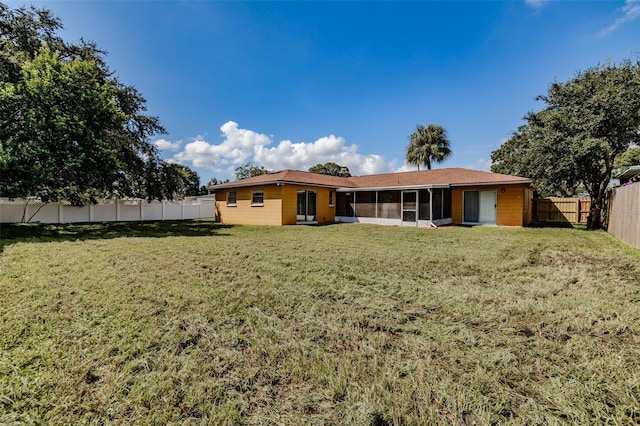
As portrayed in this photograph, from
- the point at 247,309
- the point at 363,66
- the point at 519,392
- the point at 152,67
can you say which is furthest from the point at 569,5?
the point at 152,67

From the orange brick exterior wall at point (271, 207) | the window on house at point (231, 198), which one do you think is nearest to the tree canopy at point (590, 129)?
the orange brick exterior wall at point (271, 207)

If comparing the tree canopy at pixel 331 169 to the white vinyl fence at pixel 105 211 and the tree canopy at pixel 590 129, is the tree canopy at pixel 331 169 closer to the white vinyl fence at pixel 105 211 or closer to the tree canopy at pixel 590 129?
the white vinyl fence at pixel 105 211

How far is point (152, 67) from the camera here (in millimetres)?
12703

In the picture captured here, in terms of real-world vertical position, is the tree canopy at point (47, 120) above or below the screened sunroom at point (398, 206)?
above

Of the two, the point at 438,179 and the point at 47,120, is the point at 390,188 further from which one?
the point at 47,120

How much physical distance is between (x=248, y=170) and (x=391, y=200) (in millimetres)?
29136

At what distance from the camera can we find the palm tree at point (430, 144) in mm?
23359

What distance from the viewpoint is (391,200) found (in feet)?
52.3

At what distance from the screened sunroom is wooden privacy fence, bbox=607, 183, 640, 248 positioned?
6455 mm

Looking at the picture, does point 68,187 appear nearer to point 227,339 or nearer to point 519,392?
point 227,339

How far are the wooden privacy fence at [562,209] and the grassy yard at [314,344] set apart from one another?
509 inches

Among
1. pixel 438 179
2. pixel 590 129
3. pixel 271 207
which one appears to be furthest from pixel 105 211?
pixel 590 129

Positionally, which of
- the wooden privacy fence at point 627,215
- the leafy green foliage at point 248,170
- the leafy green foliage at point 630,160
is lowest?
the wooden privacy fence at point 627,215

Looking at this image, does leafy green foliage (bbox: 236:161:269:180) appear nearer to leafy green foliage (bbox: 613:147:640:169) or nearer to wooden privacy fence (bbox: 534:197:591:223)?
wooden privacy fence (bbox: 534:197:591:223)
